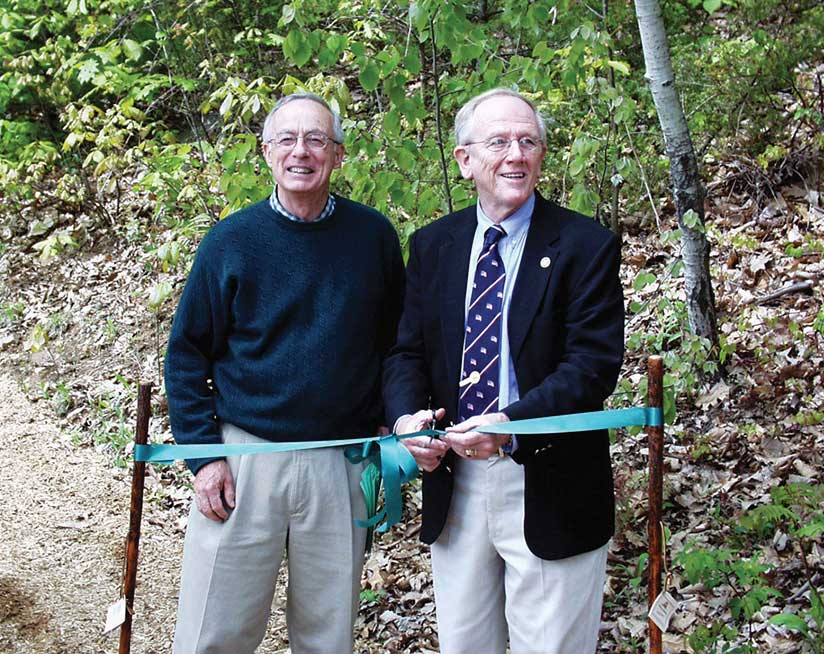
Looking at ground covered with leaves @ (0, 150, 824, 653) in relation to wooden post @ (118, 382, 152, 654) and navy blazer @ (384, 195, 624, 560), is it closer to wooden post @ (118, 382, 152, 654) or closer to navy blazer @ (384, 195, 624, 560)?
navy blazer @ (384, 195, 624, 560)

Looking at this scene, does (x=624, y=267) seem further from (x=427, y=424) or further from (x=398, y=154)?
(x=427, y=424)

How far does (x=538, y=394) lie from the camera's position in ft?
7.86

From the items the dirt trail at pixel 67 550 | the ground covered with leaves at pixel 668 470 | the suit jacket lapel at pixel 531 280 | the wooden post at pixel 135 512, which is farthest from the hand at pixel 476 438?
the dirt trail at pixel 67 550

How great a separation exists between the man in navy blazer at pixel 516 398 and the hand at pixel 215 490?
1.87 ft

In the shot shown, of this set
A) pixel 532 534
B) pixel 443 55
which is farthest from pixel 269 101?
pixel 443 55

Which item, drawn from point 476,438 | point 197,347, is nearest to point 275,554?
point 197,347

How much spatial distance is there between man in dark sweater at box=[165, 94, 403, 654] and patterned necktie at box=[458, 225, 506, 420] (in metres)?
0.42

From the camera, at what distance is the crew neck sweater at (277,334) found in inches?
110

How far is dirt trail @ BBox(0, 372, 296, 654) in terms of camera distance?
442cm

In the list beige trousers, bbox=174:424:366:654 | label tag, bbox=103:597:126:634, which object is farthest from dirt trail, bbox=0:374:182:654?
beige trousers, bbox=174:424:366:654

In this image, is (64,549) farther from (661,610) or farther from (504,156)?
(504,156)

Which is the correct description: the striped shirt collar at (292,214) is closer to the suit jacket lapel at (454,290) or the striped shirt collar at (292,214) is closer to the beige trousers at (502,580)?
the suit jacket lapel at (454,290)

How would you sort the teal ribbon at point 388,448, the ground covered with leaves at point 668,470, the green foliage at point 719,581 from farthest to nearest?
the ground covered with leaves at point 668,470, the green foliage at point 719,581, the teal ribbon at point 388,448

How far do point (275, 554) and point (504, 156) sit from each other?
55.4 inches
